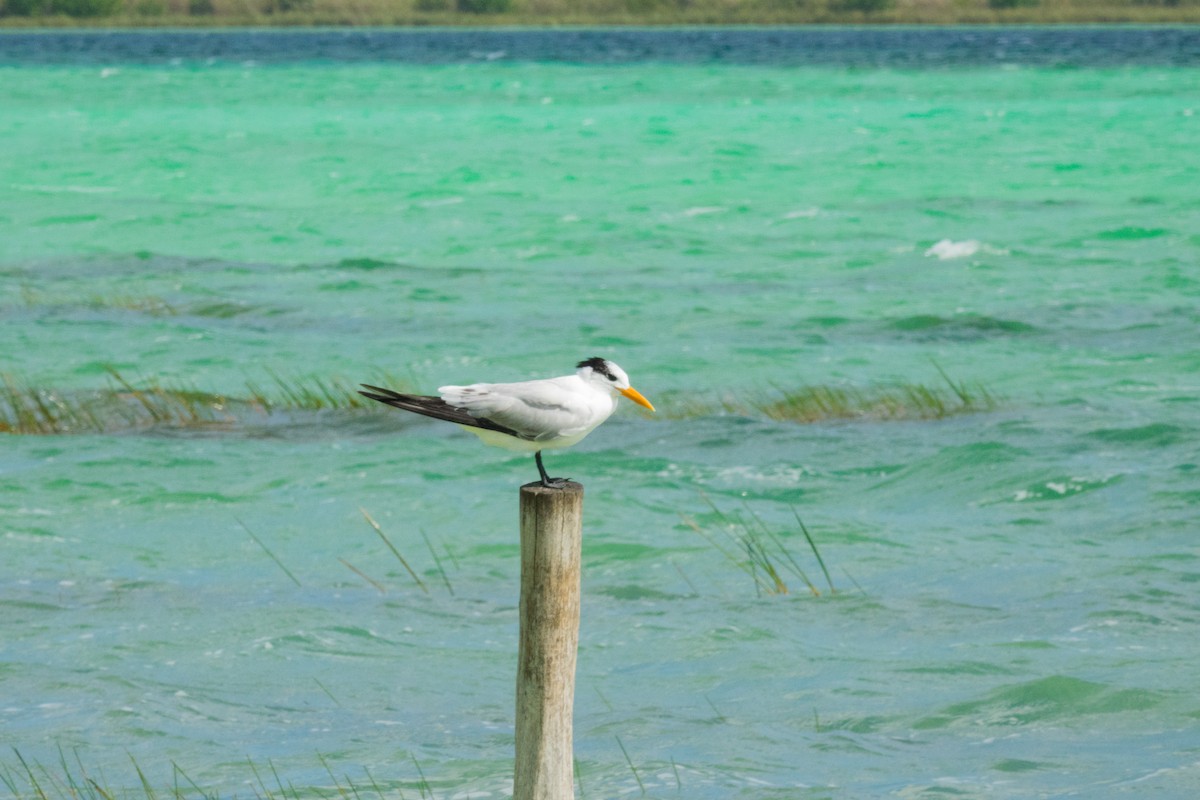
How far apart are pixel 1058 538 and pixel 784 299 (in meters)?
11.9

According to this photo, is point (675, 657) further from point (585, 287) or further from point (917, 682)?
point (585, 287)

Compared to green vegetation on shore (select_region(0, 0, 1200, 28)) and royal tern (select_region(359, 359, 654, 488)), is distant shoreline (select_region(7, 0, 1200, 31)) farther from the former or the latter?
royal tern (select_region(359, 359, 654, 488))

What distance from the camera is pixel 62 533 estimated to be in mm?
13258

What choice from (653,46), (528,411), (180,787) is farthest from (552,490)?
(653,46)

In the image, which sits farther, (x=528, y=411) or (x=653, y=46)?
(x=653, y=46)

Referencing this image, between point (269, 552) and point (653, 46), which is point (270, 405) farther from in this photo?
point (653, 46)

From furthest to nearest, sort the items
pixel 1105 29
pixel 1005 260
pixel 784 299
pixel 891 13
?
1. pixel 891 13
2. pixel 1105 29
3. pixel 1005 260
4. pixel 784 299

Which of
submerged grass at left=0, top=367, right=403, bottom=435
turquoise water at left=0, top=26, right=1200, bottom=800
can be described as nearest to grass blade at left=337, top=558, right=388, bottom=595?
turquoise water at left=0, top=26, right=1200, bottom=800

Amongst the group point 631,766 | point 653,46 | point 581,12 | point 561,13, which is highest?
point 631,766

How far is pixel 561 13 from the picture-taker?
148875mm

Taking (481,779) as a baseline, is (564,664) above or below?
above

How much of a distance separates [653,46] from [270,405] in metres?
92.2

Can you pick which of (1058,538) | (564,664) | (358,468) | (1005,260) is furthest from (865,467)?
Answer: (1005,260)

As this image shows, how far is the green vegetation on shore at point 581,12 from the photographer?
13738 centimetres
